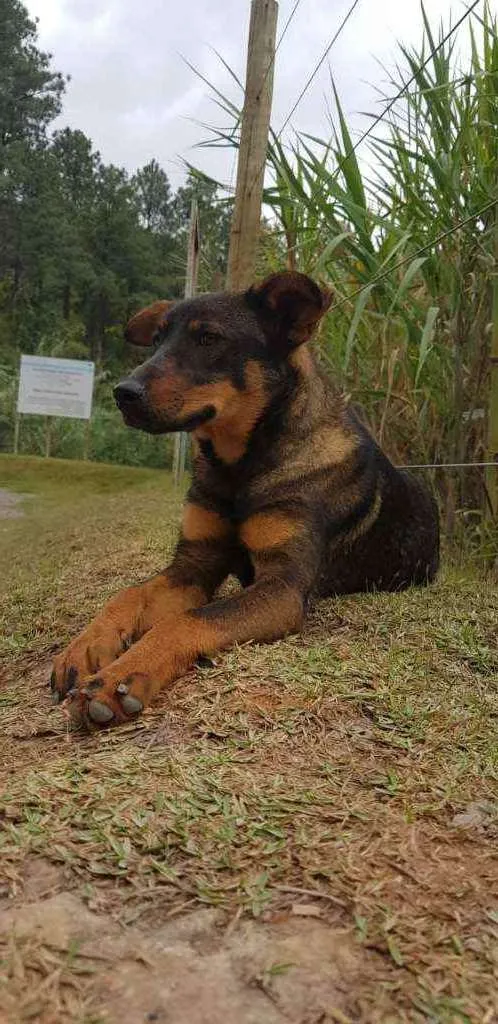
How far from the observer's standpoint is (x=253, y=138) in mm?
5426

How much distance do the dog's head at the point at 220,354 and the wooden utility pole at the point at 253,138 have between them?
8.37 feet

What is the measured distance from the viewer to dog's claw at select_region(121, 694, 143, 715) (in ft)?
6.93

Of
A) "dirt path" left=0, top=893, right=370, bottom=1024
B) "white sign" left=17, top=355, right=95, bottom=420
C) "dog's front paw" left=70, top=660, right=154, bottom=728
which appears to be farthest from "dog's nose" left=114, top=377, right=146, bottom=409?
"white sign" left=17, top=355, right=95, bottom=420

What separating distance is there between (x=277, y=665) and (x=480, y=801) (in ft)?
2.70

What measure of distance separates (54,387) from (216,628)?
37.5ft

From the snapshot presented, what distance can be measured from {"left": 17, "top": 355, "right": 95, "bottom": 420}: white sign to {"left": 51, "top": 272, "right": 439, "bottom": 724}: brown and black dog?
9807 millimetres

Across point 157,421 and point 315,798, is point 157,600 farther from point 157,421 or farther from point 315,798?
point 315,798

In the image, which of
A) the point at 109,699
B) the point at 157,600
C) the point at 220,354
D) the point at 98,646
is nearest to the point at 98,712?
the point at 109,699

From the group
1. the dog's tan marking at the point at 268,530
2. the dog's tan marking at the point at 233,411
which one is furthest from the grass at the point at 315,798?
the dog's tan marking at the point at 233,411

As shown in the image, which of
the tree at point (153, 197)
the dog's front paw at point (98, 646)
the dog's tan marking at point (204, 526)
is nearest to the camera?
the dog's front paw at point (98, 646)

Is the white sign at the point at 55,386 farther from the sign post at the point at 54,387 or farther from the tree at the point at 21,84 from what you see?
the tree at the point at 21,84

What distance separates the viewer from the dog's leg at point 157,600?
2488 mm

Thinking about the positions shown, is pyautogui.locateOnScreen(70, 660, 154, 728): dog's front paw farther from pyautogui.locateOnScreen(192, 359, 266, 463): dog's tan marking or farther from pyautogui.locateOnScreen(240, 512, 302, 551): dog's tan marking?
pyautogui.locateOnScreen(192, 359, 266, 463): dog's tan marking

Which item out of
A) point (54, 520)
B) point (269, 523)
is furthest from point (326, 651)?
point (54, 520)
